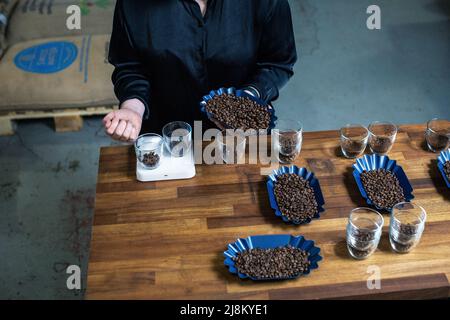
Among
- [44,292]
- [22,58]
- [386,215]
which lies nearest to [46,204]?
[44,292]

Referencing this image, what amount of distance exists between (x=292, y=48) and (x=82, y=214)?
1.62 m

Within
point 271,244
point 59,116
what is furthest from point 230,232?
point 59,116

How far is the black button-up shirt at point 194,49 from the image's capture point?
2340mm

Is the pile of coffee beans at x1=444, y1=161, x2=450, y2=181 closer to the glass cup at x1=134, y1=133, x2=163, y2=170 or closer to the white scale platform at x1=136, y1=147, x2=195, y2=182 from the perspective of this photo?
the white scale platform at x1=136, y1=147, x2=195, y2=182

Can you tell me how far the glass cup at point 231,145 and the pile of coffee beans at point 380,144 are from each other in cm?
52

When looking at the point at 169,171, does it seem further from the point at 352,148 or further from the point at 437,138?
the point at 437,138

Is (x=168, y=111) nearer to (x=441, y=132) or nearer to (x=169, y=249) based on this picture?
(x=169, y=249)

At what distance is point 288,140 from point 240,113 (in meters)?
0.22

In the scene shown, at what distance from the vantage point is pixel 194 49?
2.39m

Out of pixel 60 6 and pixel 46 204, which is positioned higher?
pixel 60 6

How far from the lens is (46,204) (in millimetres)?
3486

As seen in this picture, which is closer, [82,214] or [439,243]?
[439,243]

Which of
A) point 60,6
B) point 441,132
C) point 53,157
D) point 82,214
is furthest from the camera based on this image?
point 60,6
